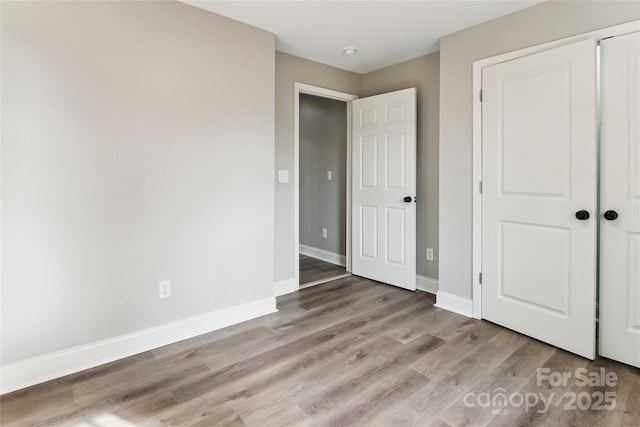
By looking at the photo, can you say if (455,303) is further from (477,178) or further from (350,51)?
(350,51)

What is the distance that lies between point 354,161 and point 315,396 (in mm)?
2643

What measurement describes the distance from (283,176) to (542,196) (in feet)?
7.13

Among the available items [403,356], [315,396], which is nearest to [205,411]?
[315,396]

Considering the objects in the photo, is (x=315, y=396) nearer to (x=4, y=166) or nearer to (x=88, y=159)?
(x=88, y=159)

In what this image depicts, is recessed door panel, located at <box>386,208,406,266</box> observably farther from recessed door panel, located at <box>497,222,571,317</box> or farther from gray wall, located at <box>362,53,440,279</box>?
recessed door panel, located at <box>497,222,571,317</box>

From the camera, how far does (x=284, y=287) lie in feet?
11.3

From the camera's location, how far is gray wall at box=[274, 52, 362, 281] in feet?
10.9

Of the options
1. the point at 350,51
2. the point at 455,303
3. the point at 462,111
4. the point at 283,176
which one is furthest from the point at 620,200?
the point at 283,176

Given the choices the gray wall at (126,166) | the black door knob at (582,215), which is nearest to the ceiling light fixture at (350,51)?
the gray wall at (126,166)

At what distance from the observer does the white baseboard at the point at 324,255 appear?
178 inches

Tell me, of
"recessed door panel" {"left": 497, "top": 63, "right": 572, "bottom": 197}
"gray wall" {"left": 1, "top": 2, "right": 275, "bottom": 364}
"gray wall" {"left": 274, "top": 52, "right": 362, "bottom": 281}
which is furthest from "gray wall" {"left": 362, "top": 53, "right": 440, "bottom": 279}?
"gray wall" {"left": 1, "top": 2, "right": 275, "bottom": 364}

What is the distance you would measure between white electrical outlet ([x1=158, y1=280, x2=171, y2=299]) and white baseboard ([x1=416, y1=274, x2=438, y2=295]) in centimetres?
239

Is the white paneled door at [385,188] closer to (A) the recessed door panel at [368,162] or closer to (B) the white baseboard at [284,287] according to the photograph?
(A) the recessed door panel at [368,162]

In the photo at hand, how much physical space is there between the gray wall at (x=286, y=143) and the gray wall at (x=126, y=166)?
1.50ft
